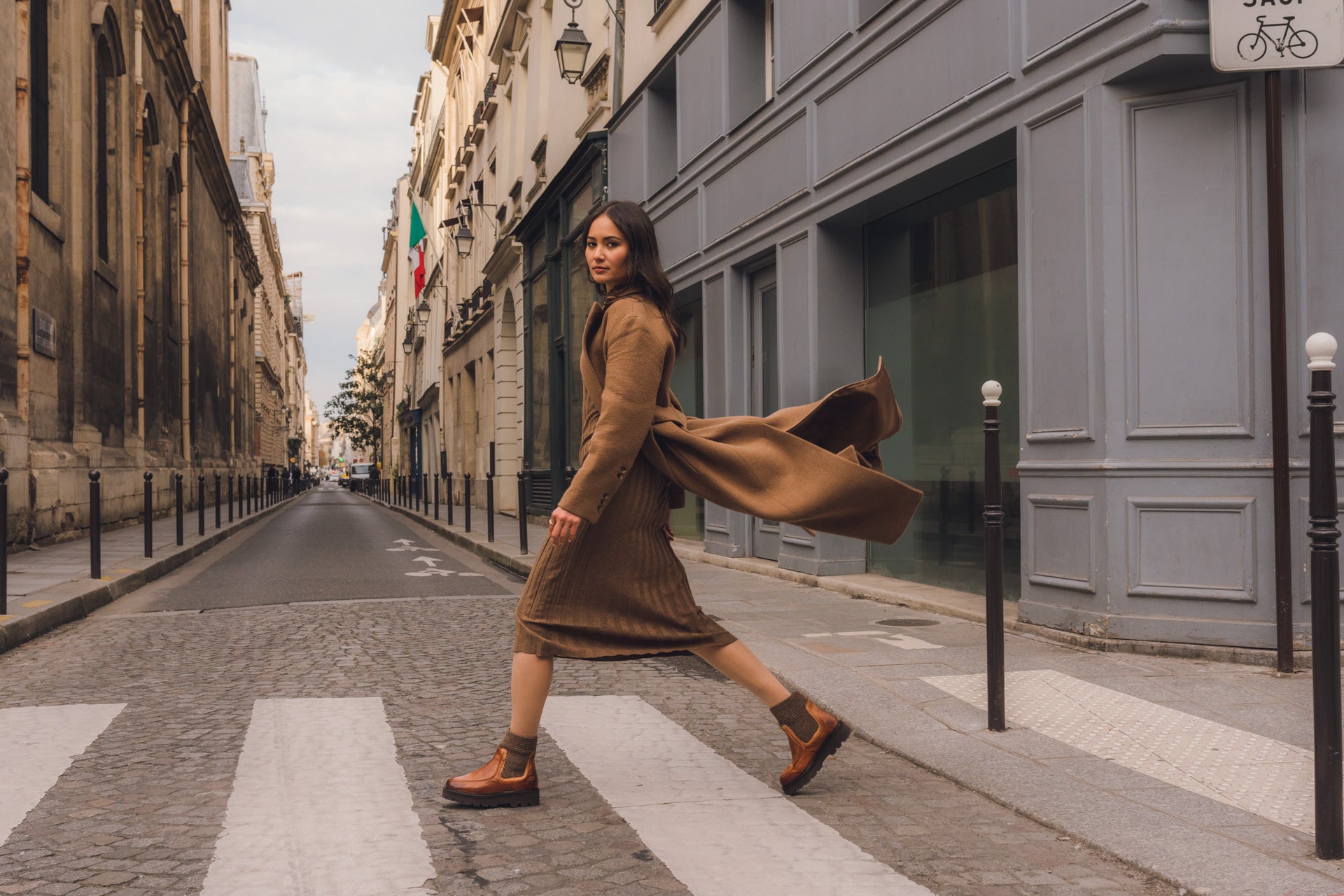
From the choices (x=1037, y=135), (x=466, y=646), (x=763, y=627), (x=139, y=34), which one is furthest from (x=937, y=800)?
(x=139, y=34)

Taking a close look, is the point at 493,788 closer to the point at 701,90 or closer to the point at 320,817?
the point at 320,817

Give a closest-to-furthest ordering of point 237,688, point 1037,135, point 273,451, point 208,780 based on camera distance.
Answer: point 208,780 < point 237,688 < point 1037,135 < point 273,451

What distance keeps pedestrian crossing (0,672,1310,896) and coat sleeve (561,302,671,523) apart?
A: 3.05ft

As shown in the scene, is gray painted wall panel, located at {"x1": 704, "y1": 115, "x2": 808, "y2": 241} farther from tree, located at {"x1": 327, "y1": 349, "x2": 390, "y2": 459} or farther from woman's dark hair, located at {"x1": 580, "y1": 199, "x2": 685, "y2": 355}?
tree, located at {"x1": 327, "y1": 349, "x2": 390, "y2": 459}

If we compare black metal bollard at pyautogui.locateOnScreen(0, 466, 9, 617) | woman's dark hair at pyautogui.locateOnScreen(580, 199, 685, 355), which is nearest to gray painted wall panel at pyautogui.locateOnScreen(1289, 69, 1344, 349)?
woman's dark hair at pyautogui.locateOnScreen(580, 199, 685, 355)

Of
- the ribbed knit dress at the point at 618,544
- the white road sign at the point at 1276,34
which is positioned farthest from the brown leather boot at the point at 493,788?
the white road sign at the point at 1276,34

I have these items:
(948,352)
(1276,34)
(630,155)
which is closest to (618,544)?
(1276,34)

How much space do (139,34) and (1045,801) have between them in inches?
954

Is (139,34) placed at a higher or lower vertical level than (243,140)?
lower

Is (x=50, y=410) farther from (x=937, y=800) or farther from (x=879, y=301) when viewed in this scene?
(x=937, y=800)

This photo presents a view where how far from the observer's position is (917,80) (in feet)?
25.4

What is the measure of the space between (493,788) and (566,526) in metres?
0.83

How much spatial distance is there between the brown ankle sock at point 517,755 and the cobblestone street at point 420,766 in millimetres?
119

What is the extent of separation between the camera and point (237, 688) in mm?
5379
